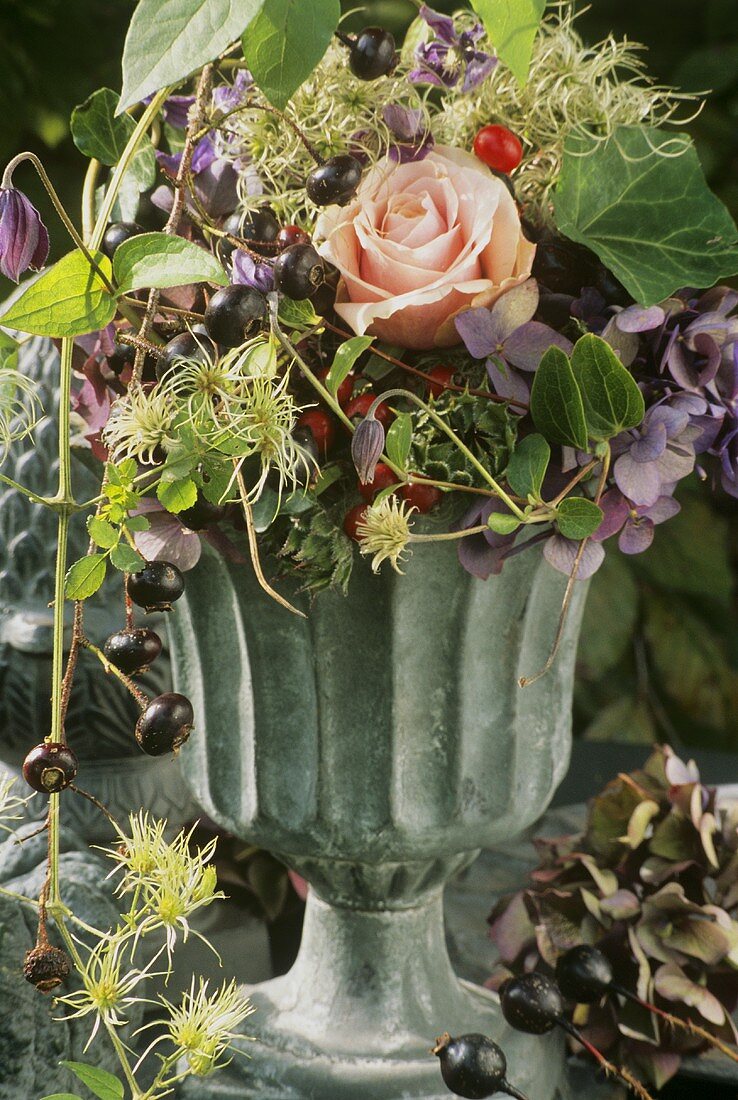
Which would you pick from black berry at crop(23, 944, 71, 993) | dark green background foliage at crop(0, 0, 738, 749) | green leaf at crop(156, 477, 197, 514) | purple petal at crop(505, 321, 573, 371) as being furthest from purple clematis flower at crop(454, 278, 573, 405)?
dark green background foliage at crop(0, 0, 738, 749)

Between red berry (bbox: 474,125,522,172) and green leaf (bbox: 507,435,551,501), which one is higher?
red berry (bbox: 474,125,522,172)

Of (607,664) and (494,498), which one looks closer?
(494,498)

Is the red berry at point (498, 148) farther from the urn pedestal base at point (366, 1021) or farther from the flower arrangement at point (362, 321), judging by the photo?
the urn pedestal base at point (366, 1021)

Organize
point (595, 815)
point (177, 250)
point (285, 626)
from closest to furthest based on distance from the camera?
point (177, 250), point (285, 626), point (595, 815)

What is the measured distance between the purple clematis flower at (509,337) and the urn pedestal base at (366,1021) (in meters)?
0.23

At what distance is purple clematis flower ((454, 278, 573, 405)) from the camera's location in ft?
A: 1.22

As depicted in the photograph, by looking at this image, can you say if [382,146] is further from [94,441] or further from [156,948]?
[156,948]

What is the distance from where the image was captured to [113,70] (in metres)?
1.16

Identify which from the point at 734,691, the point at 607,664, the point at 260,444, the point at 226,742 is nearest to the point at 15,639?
the point at 226,742

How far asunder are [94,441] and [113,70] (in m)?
0.88

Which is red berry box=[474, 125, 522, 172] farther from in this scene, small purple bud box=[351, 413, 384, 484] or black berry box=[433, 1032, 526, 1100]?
black berry box=[433, 1032, 526, 1100]

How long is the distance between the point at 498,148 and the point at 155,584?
0.19 meters

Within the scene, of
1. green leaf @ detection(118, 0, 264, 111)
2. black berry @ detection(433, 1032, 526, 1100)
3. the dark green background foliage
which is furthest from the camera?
the dark green background foliage

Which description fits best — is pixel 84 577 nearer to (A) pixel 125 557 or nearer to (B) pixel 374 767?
(A) pixel 125 557
